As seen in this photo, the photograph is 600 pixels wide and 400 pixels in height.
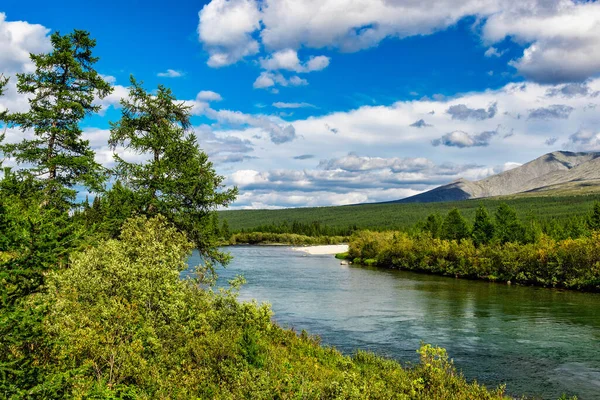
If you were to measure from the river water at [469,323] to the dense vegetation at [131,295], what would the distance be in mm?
8654

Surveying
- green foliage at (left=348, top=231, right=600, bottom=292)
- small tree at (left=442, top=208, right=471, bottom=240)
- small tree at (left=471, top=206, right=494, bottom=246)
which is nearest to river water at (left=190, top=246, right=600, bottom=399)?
green foliage at (left=348, top=231, right=600, bottom=292)

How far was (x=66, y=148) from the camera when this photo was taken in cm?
2828

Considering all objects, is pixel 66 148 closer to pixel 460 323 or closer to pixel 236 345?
pixel 236 345

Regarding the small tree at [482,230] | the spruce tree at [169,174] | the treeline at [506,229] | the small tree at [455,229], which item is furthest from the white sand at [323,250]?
the spruce tree at [169,174]

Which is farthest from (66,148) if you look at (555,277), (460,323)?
(555,277)

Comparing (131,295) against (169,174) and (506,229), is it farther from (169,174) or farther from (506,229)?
(506,229)

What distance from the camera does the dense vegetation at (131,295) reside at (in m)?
10.3

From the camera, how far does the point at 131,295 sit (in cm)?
1789

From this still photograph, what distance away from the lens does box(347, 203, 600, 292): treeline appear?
74188 millimetres

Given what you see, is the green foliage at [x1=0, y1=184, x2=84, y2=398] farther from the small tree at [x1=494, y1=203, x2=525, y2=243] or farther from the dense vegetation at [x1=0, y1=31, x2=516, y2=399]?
the small tree at [x1=494, y1=203, x2=525, y2=243]

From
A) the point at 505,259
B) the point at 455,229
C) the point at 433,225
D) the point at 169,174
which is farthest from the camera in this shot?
the point at 433,225

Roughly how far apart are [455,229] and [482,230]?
29.0 feet

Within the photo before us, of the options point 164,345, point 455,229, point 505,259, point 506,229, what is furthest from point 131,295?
point 455,229

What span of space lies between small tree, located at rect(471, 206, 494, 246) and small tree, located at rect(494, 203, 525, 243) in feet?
6.01
